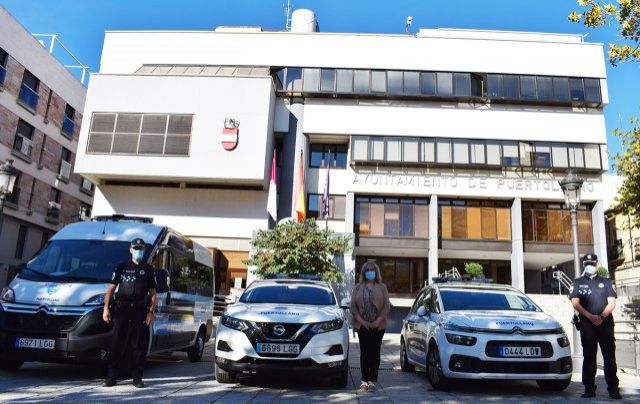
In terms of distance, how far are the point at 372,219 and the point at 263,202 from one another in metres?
6.15

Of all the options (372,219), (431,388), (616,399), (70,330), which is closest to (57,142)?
(372,219)

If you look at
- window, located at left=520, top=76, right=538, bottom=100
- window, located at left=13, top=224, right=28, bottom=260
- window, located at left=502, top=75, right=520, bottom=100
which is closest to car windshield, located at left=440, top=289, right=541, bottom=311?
window, located at left=502, top=75, right=520, bottom=100

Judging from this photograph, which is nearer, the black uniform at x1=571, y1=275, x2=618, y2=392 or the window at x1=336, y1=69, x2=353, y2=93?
the black uniform at x1=571, y1=275, x2=618, y2=392

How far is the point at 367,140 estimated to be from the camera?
27.1 m

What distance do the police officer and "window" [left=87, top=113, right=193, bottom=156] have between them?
726 inches

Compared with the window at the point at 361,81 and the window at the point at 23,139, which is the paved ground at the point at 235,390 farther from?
the window at the point at 23,139

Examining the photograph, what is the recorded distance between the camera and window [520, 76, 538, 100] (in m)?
27.4

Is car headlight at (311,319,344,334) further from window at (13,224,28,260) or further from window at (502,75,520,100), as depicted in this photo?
window at (13,224,28,260)

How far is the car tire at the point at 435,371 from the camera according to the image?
7004 mm

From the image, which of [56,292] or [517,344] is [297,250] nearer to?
[56,292]

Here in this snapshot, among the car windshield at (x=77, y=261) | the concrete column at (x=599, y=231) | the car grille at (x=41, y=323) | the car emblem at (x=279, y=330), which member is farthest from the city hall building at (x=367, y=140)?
the car emblem at (x=279, y=330)

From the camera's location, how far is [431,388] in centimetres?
738

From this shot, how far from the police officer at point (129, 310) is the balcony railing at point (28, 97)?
2601cm

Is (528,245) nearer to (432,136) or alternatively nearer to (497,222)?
(497,222)
